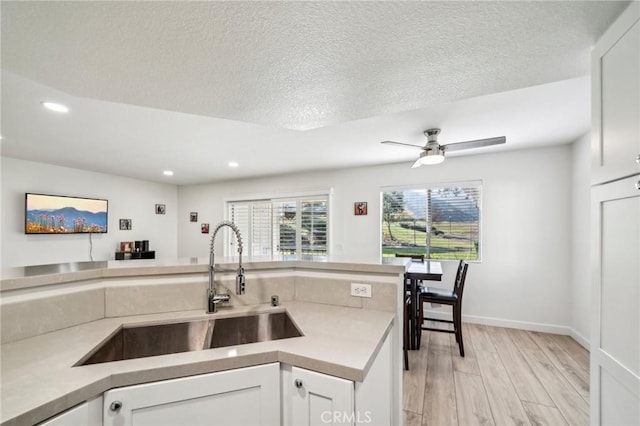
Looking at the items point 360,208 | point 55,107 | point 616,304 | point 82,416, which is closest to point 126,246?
point 55,107

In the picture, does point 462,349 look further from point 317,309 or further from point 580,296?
point 317,309

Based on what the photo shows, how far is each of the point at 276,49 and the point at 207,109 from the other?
849mm

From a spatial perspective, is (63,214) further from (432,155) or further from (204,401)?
(432,155)

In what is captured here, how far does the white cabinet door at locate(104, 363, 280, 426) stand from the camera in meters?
0.83

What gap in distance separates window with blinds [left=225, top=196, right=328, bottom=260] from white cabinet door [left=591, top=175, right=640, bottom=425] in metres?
3.88

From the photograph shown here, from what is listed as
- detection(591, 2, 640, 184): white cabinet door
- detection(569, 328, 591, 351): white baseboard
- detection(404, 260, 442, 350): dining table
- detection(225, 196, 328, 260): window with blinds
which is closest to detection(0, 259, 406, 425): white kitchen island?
detection(591, 2, 640, 184): white cabinet door

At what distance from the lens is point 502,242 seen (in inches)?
146

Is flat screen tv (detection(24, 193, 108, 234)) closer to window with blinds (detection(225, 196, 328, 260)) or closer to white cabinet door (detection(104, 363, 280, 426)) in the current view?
window with blinds (detection(225, 196, 328, 260))

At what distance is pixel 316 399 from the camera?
0.93 metres

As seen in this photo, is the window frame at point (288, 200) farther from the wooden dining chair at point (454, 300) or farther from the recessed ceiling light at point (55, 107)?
A: the recessed ceiling light at point (55, 107)

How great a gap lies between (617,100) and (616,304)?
2.69ft

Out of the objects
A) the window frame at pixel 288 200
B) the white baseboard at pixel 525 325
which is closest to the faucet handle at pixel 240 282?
the window frame at pixel 288 200

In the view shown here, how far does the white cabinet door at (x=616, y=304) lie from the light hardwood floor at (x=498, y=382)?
92 cm

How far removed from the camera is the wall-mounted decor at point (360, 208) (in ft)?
15.1
